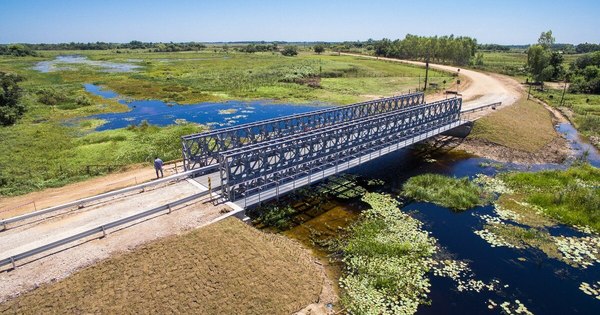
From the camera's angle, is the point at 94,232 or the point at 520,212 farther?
the point at 520,212

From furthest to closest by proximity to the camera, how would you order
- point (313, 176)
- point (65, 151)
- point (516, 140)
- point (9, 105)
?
1. point (9, 105)
2. point (516, 140)
3. point (65, 151)
4. point (313, 176)

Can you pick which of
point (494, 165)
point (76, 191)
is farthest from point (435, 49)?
point (76, 191)

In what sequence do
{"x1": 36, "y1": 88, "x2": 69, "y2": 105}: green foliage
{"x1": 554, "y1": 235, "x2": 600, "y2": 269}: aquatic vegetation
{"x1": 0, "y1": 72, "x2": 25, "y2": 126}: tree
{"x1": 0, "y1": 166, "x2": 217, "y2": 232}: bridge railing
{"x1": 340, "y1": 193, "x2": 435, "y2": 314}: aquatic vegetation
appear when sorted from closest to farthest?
{"x1": 340, "y1": 193, "x2": 435, "y2": 314}: aquatic vegetation
{"x1": 0, "y1": 166, "x2": 217, "y2": 232}: bridge railing
{"x1": 554, "y1": 235, "x2": 600, "y2": 269}: aquatic vegetation
{"x1": 0, "y1": 72, "x2": 25, "y2": 126}: tree
{"x1": 36, "y1": 88, "x2": 69, "y2": 105}: green foliage

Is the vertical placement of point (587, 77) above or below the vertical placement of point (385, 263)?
above

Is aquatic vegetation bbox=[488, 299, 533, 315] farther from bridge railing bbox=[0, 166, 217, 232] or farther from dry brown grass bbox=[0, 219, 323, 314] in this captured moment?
bridge railing bbox=[0, 166, 217, 232]

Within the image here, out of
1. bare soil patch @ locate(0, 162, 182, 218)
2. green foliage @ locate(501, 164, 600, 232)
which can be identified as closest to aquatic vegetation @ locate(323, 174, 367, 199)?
bare soil patch @ locate(0, 162, 182, 218)

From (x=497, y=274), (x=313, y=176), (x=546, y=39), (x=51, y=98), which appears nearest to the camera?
(x=497, y=274)

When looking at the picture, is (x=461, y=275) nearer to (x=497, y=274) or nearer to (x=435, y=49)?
(x=497, y=274)
